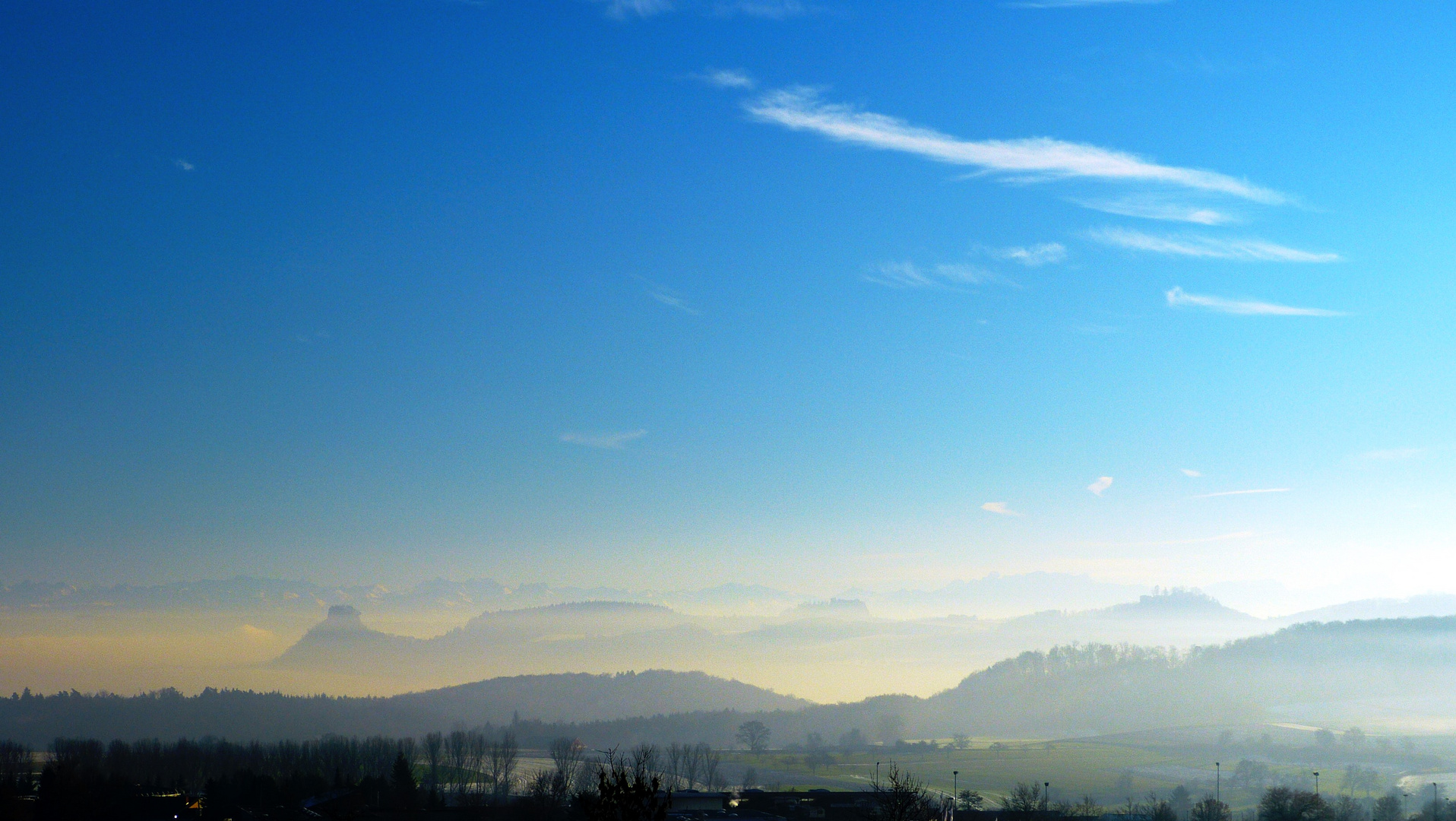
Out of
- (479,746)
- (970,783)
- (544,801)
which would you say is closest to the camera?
(544,801)

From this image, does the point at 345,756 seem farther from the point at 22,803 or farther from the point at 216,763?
the point at 22,803

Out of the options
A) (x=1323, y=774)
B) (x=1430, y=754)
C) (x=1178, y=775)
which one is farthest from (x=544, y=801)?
(x=1430, y=754)

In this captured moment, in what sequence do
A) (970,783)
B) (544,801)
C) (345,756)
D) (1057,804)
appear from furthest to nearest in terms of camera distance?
(345,756)
(970,783)
(1057,804)
(544,801)

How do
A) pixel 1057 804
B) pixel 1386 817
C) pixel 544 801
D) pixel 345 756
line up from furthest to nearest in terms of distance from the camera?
pixel 345 756 < pixel 1057 804 < pixel 544 801 < pixel 1386 817

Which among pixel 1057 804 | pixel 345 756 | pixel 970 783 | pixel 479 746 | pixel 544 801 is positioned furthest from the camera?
pixel 479 746

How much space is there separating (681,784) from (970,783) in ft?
156

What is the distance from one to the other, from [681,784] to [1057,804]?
69.0 meters

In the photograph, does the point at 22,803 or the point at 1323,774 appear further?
the point at 1323,774

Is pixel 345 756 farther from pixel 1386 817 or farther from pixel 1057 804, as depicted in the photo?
pixel 1386 817

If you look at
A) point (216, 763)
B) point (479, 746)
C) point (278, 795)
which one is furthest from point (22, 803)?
point (479, 746)

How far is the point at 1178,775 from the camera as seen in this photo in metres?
178

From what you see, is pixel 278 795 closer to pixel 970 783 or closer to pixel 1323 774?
pixel 970 783

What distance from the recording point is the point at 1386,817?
106 metres

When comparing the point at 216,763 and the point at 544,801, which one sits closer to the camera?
the point at 544,801
